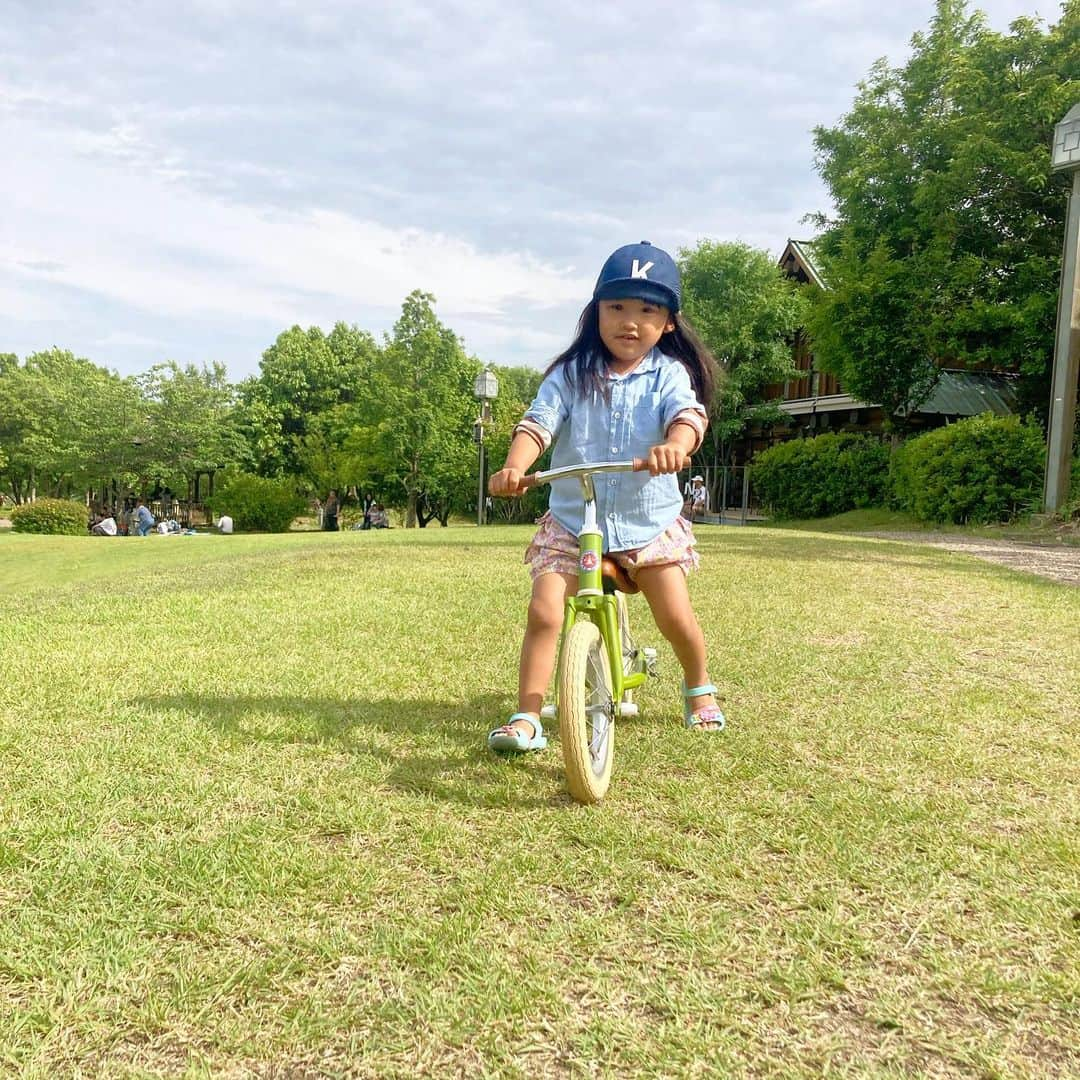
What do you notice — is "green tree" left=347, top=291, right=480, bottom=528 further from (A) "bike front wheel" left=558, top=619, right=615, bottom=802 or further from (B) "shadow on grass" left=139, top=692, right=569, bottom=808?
(A) "bike front wheel" left=558, top=619, right=615, bottom=802

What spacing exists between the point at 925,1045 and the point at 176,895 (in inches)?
64.5

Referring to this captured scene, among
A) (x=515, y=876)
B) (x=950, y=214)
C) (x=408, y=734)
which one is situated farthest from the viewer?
(x=950, y=214)

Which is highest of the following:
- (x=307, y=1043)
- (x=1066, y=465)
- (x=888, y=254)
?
(x=888, y=254)

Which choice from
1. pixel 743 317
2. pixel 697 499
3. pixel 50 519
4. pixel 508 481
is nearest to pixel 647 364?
pixel 508 481

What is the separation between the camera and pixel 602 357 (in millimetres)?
3256

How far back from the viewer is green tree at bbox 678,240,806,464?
1264 inches

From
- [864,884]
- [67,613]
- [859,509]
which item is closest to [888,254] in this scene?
[859,509]

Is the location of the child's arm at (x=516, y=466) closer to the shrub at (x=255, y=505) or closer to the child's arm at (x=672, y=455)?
the child's arm at (x=672, y=455)

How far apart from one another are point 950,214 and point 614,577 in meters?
21.7

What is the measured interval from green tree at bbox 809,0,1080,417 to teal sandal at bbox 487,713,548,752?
20266mm

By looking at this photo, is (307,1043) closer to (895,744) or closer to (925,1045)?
(925,1045)

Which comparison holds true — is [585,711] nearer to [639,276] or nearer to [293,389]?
[639,276]

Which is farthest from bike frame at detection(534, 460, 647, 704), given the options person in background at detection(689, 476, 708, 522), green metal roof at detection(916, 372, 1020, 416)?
person in background at detection(689, 476, 708, 522)

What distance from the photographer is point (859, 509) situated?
76.9ft
